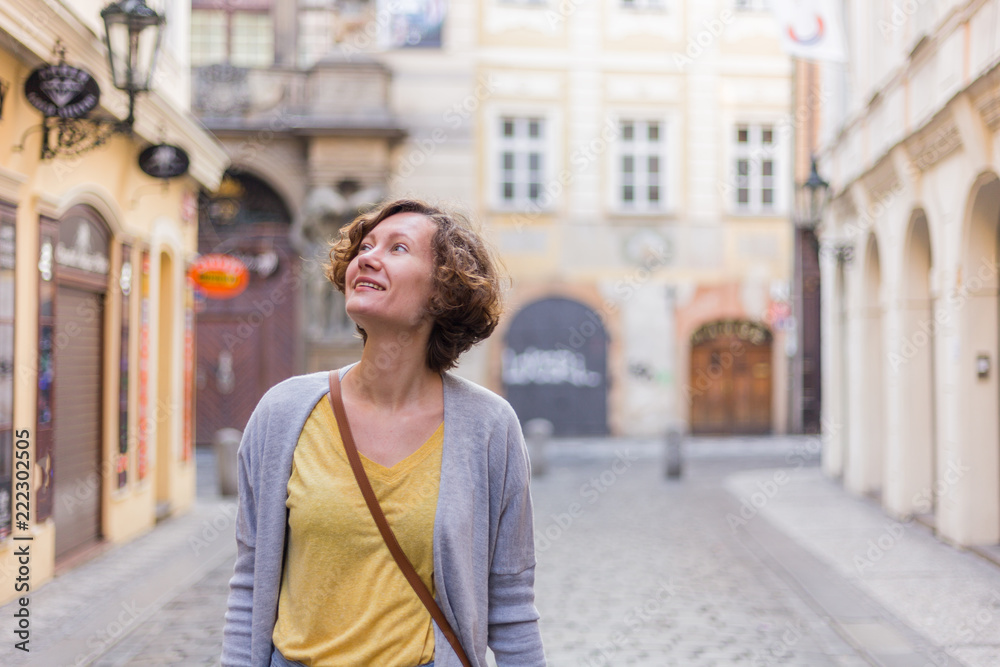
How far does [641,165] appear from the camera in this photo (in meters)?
22.5

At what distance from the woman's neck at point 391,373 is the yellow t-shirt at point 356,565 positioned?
15 centimetres

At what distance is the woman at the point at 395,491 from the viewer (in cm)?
219

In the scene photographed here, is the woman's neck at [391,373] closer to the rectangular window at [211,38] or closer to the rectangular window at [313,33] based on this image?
the rectangular window at [313,33]

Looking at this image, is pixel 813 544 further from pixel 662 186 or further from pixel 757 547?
pixel 662 186

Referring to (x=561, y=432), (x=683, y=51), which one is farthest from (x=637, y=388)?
(x=683, y=51)

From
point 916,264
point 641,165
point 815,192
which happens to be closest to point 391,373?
point 916,264

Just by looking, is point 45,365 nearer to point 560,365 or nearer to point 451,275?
point 451,275

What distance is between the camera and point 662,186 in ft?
74.2

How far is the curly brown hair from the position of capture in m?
2.30

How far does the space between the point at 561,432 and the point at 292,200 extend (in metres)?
7.17

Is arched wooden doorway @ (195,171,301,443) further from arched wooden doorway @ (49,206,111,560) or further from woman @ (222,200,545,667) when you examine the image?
woman @ (222,200,545,667)

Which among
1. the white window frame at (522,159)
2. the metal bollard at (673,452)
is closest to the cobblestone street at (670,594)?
the metal bollard at (673,452)

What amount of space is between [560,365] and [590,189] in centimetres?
369

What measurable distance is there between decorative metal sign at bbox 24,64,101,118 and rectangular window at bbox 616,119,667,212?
16053 millimetres
